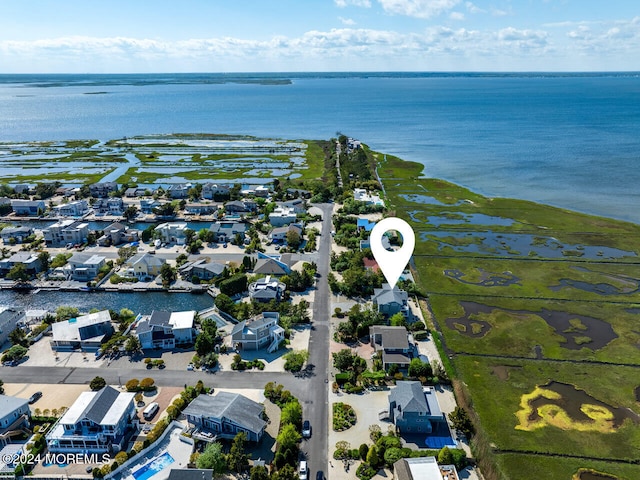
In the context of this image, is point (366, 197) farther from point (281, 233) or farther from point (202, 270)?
point (202, 270)

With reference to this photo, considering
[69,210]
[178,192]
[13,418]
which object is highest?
[13,418]

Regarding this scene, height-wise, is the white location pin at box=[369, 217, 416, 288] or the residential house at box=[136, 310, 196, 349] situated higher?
the white location pin at box=[369, 217, 416, 288]

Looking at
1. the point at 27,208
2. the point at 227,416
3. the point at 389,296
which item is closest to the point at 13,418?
the point at 227,416

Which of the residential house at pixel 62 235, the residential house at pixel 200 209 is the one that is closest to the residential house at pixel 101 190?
the residential house at pixel 200 209

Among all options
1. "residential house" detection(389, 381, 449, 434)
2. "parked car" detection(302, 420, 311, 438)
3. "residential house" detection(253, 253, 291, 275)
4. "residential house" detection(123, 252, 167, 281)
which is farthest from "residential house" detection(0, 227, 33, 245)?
"residential house" detection(389, 381, 449, 434)

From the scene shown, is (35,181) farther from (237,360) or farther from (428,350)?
(428,350)

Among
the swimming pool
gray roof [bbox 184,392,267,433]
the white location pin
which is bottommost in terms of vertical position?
the swimming pool

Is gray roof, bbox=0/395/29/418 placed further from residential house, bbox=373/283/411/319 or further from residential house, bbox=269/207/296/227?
residential house, bbox=269/207/296/227
